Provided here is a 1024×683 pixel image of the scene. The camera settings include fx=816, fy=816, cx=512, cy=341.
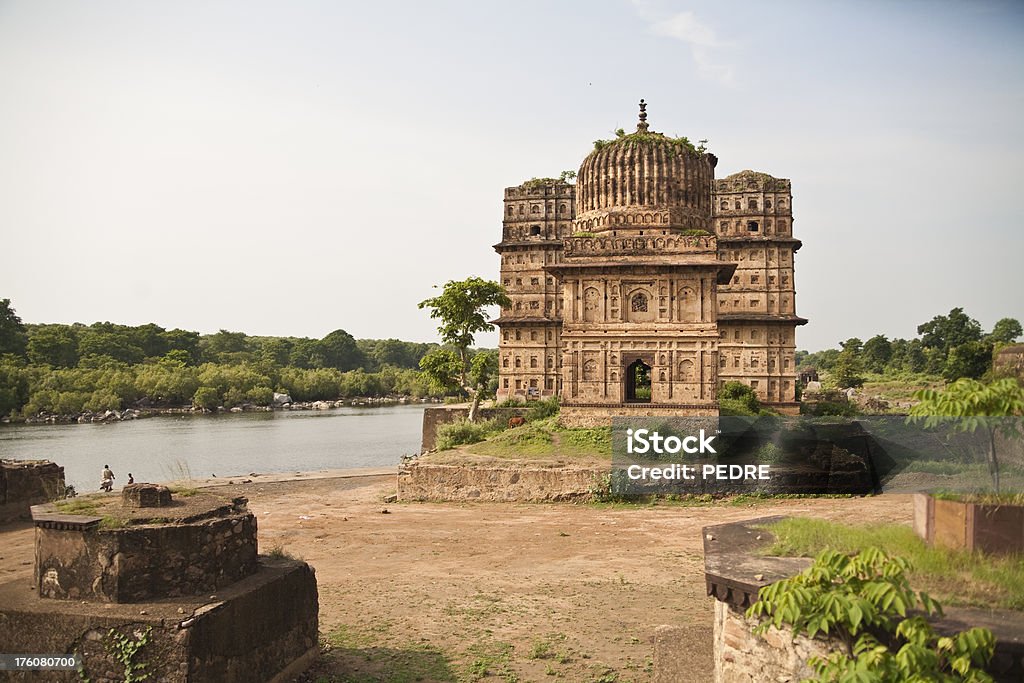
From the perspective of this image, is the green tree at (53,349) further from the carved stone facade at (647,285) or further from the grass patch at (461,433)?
the grass patch at (461,433)

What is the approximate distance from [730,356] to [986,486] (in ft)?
127

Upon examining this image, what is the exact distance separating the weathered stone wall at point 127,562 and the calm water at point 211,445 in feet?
72.3

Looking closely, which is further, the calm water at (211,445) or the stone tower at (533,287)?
the stone tower at (533,287)

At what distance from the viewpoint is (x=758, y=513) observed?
20.4 metres

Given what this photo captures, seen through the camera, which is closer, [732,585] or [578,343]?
[732,585]

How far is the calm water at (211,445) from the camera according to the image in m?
42.4

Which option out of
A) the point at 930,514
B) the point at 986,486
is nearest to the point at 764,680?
the point at 930,514

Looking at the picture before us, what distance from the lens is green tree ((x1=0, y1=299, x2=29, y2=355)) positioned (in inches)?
3263

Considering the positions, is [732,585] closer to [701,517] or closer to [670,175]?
[701,517]

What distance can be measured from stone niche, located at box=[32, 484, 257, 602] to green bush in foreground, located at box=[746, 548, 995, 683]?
5.99 meters

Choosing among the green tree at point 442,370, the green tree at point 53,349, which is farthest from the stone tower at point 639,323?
the green tree at point 53,349

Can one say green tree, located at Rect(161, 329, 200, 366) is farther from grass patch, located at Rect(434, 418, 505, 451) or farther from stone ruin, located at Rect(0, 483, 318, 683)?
stone ruin, located at Rect(0, 483, 318, 683)

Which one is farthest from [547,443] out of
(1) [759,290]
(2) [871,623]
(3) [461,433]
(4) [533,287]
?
(1) [759,290]

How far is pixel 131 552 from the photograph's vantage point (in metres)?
A: 8.66
